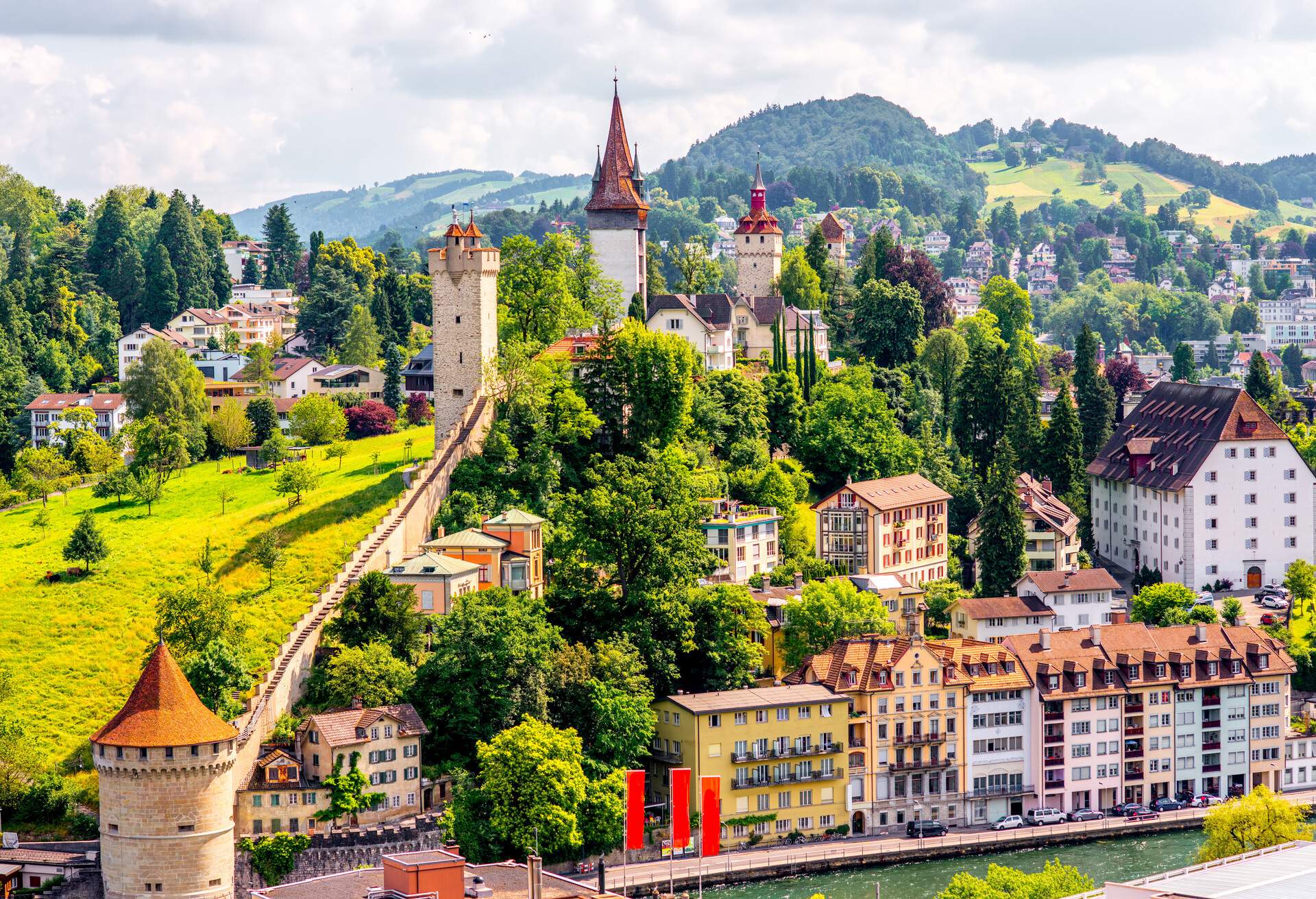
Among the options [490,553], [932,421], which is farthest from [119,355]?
[490,553]

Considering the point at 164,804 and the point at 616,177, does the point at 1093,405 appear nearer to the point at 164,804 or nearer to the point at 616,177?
the point at 616,177

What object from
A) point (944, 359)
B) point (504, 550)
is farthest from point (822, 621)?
point (944, 359)

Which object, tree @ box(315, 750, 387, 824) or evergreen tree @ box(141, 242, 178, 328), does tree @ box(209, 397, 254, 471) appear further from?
tree @ box(315, 750, 387, 824)

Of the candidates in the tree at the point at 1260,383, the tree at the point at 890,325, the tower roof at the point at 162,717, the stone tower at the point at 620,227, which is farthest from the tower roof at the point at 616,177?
the tower roof at the point at 162,717

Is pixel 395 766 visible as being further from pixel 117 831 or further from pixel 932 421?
pixel 932 421

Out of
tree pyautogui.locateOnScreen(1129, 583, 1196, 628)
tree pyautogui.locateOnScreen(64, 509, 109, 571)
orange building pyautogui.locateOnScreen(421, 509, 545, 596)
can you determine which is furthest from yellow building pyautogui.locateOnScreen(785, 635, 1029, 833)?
tree pyautogui.locateOnScreen(64, 509, 109, 571)

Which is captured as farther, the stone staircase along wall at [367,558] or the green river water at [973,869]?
the stone staircase along wall at [367,558]

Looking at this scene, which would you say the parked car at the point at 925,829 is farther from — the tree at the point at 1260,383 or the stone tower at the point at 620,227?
the tree at the point at 1260,383

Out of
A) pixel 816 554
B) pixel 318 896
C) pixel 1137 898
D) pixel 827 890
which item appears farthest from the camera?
pixel 816 554
